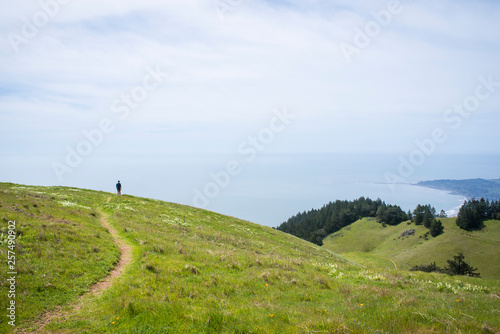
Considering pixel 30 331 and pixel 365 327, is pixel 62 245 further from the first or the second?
pixel 365 327

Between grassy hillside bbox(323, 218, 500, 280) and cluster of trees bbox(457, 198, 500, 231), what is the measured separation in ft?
10.6

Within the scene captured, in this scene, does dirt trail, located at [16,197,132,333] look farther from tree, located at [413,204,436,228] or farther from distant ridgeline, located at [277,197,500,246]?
tree, located at [413,204,436,228]

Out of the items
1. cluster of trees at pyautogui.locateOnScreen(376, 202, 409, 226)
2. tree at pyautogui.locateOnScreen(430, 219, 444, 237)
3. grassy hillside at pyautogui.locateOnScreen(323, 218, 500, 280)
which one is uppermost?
cluster of trees at pyautogui.locateOnScreen(376, 202, 409, 226)

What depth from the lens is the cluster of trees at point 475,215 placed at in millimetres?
122000

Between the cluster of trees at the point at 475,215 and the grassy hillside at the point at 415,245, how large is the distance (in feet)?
10.6

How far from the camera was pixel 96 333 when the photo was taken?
855 centimetres

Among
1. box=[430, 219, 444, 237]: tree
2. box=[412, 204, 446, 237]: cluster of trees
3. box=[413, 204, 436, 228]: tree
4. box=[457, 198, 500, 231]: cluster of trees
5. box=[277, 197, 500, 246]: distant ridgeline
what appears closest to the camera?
box=[430, 219, 444, 237]: tree

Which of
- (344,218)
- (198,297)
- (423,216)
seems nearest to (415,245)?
(423,216)

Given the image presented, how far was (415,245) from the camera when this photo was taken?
4390 inches

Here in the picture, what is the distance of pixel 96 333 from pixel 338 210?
20124cm

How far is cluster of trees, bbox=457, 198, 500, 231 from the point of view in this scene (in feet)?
400

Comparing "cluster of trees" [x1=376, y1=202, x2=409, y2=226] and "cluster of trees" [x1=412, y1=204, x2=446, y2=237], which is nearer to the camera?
"cluster of trees" [x1=412, y1=204, x2=446, y2=237]

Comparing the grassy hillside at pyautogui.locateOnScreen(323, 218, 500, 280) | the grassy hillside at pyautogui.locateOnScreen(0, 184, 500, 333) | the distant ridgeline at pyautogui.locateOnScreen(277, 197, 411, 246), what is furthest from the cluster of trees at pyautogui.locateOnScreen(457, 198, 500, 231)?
the grassy hillside at pyautogui.locateOnScreen(0, 184, 500, 333)

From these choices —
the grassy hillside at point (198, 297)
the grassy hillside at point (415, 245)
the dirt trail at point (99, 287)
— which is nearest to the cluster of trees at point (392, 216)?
the grassy hillside at point (415, 245)
